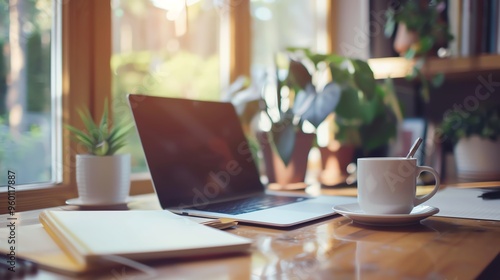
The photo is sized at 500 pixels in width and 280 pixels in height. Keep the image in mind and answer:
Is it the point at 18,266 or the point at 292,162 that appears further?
the point at 292,162

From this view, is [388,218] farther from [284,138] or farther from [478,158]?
[478,158]

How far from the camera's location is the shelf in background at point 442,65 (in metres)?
1.40

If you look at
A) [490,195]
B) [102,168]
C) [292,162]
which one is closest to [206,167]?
[102,168]

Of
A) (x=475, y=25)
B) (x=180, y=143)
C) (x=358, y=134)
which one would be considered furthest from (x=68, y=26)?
(x=475, y=25)

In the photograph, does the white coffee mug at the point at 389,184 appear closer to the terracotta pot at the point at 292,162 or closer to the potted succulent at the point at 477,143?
A: the terracotta pot at the point at 292,162

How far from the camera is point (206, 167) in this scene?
3.29 ft

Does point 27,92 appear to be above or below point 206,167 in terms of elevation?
above

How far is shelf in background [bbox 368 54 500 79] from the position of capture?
1.40 metres

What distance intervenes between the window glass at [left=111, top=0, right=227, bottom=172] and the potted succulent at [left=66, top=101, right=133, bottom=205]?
23 centimetres

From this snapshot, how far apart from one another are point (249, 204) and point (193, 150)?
0.56ft

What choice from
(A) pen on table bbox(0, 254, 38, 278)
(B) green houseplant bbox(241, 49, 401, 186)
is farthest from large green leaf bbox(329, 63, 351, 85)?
(A) pen on table bbox(0, 254, 38, 278)

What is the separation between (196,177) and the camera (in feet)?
3.16

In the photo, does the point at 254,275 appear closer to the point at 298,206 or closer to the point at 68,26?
the point at 298,206

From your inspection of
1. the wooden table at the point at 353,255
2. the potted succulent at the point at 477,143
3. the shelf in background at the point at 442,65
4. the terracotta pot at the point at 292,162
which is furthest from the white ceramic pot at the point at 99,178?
the potted succulent at the point at 477,143
